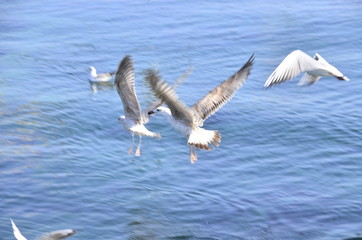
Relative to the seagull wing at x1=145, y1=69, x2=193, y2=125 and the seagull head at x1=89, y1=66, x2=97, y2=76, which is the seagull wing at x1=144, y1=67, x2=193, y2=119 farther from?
the seagull head at x1=89, y1=66, x2=97, y2=76

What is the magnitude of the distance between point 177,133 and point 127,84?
4816 millimetres

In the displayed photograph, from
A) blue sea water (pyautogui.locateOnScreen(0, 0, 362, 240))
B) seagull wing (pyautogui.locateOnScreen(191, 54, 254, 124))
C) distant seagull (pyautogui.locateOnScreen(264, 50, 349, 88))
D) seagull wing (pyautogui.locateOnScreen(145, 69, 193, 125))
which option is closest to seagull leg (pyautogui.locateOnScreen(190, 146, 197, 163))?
seagull wing (pyautogui.locateOnScreen(191, 54, 254, 124))

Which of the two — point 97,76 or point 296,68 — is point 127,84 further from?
point 97,76

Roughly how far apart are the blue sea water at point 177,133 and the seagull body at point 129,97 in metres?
1.55

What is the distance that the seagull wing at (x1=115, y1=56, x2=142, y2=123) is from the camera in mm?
12312

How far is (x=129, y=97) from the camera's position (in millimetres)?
12922

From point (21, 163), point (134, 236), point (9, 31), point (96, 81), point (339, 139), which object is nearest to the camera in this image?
point (134, 236)

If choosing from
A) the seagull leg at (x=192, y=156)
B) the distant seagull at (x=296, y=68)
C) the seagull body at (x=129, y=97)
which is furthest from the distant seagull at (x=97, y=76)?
the distant seagull at (x=296, y=68)

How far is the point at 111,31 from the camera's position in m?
22.8

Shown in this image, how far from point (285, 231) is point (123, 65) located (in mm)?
3829

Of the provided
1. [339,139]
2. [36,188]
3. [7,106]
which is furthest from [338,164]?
[7,106]

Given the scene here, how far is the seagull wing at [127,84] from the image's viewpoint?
12.3 m

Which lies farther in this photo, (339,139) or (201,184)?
(339,139)

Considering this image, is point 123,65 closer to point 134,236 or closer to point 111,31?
point 134,236
